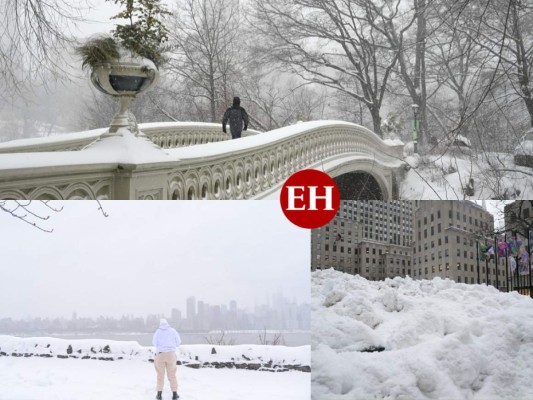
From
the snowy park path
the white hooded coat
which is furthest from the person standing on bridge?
the snowy park path

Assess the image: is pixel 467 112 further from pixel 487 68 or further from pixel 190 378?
pixel 190 378

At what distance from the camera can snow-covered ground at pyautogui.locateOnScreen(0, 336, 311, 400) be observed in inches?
223

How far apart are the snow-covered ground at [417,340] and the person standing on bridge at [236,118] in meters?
2.16

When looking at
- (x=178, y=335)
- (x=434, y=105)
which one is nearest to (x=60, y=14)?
(x=178, y=335)

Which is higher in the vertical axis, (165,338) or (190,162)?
(190,162)

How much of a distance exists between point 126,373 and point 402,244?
274 cm

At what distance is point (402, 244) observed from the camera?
6.16 meters

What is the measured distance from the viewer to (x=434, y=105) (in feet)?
25.0

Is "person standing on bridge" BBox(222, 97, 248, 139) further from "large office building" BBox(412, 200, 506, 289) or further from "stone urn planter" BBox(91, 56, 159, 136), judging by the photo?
"large office building" BBox(412, 200, 506, 289)

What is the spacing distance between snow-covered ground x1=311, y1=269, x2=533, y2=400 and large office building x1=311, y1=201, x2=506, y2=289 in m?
0.11

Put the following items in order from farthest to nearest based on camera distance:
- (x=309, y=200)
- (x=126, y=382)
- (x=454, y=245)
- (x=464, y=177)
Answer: (x=464, y=177)
(x=309, y=200)
(x=454, y=245)
(x=126, y=382)

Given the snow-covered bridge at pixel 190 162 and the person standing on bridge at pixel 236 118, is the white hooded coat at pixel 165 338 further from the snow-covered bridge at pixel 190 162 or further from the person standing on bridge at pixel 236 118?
the person standing on bridge at pixel 236 118

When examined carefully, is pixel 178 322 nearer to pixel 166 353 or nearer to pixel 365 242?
pixel 166 353

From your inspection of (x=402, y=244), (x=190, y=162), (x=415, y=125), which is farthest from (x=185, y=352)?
(x=415, y=125)
